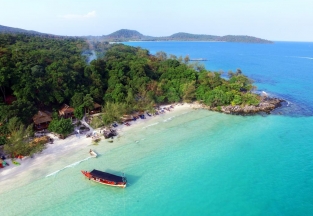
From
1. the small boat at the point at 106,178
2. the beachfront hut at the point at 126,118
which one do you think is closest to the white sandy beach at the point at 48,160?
the beachfront hut at the point at 126,118

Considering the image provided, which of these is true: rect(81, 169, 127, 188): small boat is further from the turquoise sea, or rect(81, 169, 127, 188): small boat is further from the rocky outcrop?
the rocky outcrop

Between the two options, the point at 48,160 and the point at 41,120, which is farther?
the point at 41,120

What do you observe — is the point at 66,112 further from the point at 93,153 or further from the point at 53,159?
the point at 93,153

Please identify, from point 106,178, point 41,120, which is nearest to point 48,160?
point 41,120

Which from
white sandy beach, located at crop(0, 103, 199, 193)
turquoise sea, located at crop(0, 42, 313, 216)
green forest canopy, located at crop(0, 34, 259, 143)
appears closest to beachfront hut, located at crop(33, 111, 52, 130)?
green forest canopy, located at crop(0, 34, 259, 143)

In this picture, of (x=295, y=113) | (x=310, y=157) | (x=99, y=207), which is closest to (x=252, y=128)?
(x=310, y=157)

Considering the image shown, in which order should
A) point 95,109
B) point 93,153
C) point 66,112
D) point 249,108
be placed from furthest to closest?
1. point 249,108
2. point 95,109
3. point 66,112
4. point 93,153

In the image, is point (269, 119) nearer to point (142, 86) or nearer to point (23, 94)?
point (142, 86)
